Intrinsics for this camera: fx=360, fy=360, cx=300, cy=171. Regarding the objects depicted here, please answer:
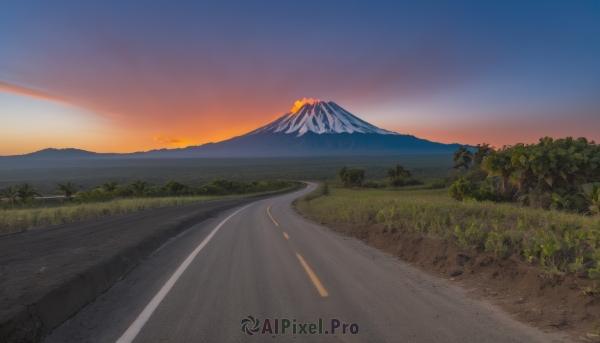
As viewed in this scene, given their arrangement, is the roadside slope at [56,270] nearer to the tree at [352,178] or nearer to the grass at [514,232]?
the grass at [514,232]

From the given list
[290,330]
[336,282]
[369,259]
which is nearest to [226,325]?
[290,330]

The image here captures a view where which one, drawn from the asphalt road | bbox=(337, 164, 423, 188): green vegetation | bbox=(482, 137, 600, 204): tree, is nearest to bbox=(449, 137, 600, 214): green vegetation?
bbox=(482, 137, 600, 204): tree

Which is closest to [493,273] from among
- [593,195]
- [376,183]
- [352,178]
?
[593,195]

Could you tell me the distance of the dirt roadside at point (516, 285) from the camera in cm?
522

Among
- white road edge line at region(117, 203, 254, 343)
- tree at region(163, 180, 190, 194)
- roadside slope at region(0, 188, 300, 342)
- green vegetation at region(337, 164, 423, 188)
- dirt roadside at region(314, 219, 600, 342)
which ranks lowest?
green vegetation at region(337, 164, 423, 188)

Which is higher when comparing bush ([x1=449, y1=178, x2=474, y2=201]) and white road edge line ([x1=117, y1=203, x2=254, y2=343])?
white road edge line ([x1=117, y1=203, x2=254, y2=343])

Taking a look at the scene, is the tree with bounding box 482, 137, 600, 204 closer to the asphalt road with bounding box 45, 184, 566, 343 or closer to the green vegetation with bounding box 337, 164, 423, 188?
the asphalt road with bounding box 45, 184, 566, 343

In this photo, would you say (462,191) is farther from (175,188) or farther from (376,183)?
(376,183)

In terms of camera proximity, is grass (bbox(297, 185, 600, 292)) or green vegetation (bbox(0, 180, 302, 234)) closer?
grass (bbox(297, 185, 600, 292))

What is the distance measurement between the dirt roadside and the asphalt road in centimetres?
35

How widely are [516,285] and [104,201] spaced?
35.0m

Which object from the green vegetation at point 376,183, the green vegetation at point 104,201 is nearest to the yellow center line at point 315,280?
the green vegetation at point 104,201

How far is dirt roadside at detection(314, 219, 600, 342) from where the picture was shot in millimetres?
5219

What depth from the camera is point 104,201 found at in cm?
3366
